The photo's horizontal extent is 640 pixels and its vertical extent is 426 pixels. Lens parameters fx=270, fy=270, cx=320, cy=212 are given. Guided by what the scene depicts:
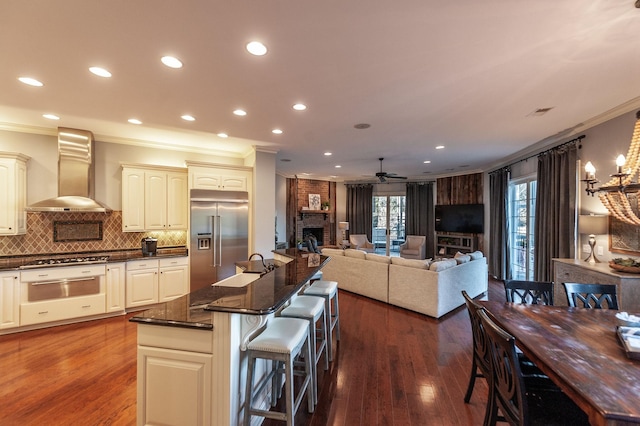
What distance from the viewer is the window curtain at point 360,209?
32.2ft

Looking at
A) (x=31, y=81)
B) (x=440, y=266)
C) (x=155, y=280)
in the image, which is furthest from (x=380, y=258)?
(x=31, y=81)

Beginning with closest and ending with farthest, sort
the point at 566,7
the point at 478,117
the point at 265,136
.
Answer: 1. the point at 566,7
2. the point at 478,117
3. the point at 265,136

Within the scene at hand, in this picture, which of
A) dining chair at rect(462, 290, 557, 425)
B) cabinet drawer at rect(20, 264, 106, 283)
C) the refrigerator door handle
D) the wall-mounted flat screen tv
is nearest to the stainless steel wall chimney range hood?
cabinet drawer at rect(20, 264, 106, 283)

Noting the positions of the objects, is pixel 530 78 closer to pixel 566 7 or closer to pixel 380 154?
pixel 566 7

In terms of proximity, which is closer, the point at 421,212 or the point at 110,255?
the point at 110,255

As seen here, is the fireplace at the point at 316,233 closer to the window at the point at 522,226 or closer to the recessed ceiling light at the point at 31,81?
the window at the point at 522,226

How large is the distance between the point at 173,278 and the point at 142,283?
1.43 ft

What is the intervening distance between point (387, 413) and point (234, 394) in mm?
1237

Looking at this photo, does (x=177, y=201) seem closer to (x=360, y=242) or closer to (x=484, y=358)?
(x=484, y=358)

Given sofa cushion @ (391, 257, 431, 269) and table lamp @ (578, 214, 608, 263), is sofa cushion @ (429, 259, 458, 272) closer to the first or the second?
Answer: sofa cushion @ (391, 257, 431, 269)

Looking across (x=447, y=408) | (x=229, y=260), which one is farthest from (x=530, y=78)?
(x=229, y=260)

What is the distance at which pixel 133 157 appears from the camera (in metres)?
4.66

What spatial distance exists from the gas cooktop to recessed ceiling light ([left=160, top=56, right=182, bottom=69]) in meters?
3.25

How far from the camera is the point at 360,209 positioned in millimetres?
9906
